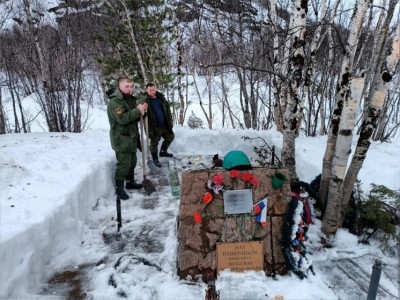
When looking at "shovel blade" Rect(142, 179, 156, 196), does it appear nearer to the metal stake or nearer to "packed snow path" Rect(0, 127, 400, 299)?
"packed snow path" Rect(0, 127, 400, 299)

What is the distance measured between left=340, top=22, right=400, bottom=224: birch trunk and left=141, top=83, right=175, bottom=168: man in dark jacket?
160 inches

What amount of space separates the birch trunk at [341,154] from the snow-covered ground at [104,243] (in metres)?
0.27

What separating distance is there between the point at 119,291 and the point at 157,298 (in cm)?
39

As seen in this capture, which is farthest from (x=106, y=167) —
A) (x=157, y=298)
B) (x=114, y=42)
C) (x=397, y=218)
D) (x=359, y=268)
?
(x=114, y=42)

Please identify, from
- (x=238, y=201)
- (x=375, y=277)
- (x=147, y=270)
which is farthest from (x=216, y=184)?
(x=375, y=277)

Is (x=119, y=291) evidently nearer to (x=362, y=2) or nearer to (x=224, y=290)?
(x=224, y=290)

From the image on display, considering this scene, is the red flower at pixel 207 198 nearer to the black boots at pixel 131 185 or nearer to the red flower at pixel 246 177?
the red flower at pixel 246 177

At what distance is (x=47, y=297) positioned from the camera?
282 centimetres

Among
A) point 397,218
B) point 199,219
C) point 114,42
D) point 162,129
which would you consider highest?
point 114,42

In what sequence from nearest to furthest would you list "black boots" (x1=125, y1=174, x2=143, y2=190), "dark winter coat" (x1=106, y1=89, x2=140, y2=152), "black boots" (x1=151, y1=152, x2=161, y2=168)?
1. "dark winter coat" (x1=106, y1=89, x2=140, y2=152)
2. "black boots" (x1=125, y1=174, x2=143, y2=190)
3. "black boots" (x1=151, y1=152, x2=161, y2=168)

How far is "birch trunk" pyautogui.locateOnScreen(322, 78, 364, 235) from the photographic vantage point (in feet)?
11.3

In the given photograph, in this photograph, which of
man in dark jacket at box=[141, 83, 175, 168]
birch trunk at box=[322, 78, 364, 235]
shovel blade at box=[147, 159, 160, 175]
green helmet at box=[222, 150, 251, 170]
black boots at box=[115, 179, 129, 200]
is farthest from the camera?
shovel blade at box=[147, 159, 160, 175]

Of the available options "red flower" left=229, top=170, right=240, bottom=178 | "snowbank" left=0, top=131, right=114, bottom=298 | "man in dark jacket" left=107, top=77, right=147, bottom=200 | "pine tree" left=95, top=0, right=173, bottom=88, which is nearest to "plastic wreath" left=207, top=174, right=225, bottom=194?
"red flower" left=229, top=170, right=240, bottom=178

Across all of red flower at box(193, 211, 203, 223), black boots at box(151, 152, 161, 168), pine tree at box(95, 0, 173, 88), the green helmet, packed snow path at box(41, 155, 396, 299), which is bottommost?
packed snow path at box(41, 155, 396, 299)
